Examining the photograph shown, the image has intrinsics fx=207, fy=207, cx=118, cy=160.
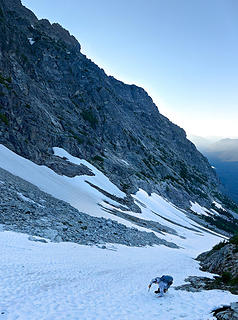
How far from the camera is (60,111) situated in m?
97.1

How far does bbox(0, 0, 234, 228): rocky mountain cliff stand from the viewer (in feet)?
191

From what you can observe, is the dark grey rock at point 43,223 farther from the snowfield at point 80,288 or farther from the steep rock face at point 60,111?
the steep rock face at point 60,111

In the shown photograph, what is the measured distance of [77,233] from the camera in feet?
80.1

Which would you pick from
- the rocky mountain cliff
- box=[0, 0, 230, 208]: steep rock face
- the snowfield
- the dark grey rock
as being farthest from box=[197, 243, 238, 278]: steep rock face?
box=[0, 0, 230, 208]: steep rock face

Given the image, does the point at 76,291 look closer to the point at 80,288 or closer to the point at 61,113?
the point at 80,288

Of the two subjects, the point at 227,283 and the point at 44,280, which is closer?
the point at 44,280

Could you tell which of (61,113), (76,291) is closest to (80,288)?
(76,291)

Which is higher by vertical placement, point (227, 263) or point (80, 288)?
point (227, 263)

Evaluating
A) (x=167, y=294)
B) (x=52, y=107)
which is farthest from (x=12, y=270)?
(x=52, y=107)

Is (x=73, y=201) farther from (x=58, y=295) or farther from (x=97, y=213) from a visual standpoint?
(x=58, y=295)

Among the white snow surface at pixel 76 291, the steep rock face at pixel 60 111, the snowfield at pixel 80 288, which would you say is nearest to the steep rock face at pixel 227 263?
the snowfield at pixel 80 288

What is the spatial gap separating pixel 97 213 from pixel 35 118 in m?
41.6

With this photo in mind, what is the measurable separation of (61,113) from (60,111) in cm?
160

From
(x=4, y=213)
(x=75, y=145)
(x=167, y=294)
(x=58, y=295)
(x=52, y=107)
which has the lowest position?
(x=4, y=213)
